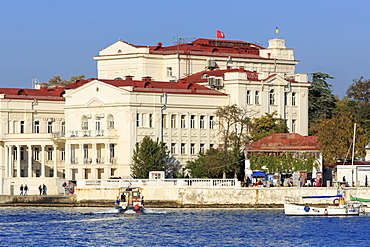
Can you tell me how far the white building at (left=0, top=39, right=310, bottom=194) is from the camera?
130250 millimetres

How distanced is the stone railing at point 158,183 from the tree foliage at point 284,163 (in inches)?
176

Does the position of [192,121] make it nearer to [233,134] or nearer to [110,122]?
[233,134]

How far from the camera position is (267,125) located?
13325cm

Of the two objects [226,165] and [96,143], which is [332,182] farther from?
[96,143]

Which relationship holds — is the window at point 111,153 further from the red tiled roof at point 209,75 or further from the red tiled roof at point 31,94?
the red tiled roof at point 31,94

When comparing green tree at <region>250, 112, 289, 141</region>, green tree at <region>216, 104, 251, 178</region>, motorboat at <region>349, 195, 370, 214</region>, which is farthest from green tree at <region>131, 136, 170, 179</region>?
motorboat at <region>349, 195, 370, 214</region>

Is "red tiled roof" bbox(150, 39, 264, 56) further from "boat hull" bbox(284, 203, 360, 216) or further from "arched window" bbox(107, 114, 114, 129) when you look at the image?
"boat hull" bbox(284, 203, 360, 216)

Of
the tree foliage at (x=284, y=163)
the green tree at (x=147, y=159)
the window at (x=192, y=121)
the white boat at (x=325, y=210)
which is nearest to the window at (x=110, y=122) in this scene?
the green tree at (x=147, y=159)

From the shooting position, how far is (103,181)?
383 ft

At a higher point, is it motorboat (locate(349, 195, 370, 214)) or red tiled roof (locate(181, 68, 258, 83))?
red tiled roof (locate(181, 68, 258, 83))

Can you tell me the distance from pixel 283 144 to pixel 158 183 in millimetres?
13286

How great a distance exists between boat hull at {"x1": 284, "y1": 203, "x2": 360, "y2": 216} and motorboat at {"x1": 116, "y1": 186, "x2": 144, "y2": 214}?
12.3 meters

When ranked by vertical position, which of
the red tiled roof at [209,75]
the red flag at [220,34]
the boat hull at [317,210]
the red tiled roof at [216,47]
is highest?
the red flag at [220,34]

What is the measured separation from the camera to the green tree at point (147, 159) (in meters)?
125
